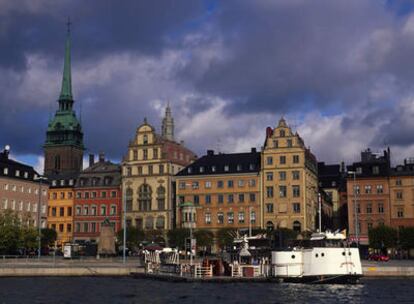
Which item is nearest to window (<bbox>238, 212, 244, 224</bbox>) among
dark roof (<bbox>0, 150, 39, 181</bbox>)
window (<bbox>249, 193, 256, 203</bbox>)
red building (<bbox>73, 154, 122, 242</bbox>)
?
window (<bbox>249, 193, 256, 203</bbox>)

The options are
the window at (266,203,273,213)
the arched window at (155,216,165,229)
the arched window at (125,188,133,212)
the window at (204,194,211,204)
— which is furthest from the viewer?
the arched window at (125,188,133,212)

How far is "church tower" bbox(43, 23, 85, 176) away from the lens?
591ft

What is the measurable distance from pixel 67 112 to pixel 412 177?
101m

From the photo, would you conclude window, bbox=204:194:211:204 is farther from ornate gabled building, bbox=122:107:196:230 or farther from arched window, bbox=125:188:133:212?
arched window, bbox=125:188:133:212

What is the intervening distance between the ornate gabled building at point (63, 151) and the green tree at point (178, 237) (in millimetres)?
37368

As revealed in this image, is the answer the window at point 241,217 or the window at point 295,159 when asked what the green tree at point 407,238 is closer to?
the window at point 295,159

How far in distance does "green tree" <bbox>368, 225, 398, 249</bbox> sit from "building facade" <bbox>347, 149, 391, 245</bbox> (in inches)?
469

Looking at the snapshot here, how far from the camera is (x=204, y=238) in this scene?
122312mm

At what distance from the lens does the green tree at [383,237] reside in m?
110

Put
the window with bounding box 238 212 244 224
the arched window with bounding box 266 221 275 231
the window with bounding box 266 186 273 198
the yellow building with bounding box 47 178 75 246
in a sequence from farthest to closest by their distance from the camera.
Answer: the yellow building with bounding box 47 178 75 246 → the window with bounding box 238 212 244 224 → the window with bounding box 266 186 273 198 → the arched window with bounding box 266 221 275 231

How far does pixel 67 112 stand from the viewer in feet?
616

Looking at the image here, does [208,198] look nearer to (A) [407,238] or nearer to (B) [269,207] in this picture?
(B) [269,207]

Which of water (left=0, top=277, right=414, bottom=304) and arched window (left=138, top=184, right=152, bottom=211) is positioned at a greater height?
arched window (left=138, top=184, right=152, bottom=211)

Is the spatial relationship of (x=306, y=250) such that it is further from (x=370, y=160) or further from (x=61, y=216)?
(x=61, y=216)
